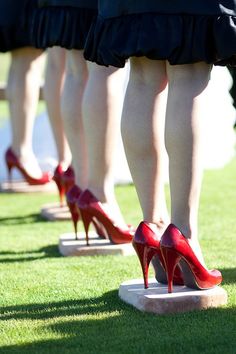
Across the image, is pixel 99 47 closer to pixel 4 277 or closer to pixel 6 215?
pixel 4 277

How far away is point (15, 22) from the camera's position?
4609mm

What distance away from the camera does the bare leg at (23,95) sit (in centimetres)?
487

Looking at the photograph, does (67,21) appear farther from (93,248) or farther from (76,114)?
(93,248)

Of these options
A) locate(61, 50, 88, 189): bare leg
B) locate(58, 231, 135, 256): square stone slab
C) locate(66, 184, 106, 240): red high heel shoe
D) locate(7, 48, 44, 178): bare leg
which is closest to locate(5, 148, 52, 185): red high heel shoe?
locate(7, 48, 44, 178): bare leg

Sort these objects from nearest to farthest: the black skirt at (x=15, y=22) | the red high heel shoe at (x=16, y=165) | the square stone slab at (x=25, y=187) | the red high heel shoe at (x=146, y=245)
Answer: the red high heel shoe at (x=146, y=245) < the black skirt at (x=15, y=22) < the red high heel shoe at (x=16, y=165) < the square stone slab at (x=25, y=187)

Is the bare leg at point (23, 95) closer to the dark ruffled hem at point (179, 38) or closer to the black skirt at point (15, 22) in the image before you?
the black skirt at point (15, 22)

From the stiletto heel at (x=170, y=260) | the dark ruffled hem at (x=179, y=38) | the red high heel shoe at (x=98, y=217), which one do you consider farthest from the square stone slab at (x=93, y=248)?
the dark ruffled hem at (x=179, y=38)

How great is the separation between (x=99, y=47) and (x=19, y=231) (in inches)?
61.4

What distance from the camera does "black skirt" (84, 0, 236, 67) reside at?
2.53 metres

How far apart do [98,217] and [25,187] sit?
70.1 inches

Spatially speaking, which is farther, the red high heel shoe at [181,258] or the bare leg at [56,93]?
the bare leg at [56,93]

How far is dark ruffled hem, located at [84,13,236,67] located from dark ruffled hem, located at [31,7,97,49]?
889 mm

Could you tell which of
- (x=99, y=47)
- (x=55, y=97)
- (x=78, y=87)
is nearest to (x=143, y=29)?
(x=99, y=47)

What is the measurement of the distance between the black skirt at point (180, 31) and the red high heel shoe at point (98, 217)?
0.95 meters
